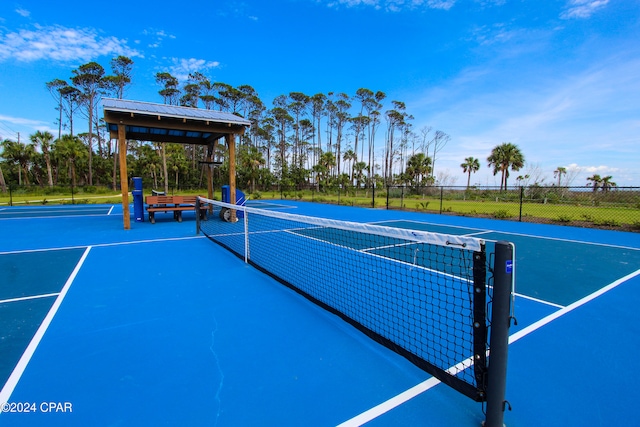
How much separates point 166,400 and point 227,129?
33.9ft

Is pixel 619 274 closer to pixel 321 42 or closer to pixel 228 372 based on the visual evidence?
pixel 228 372

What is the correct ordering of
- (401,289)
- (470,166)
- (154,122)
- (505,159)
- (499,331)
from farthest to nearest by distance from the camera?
(470,166) < (505,159) < (154,122) < (401,289) < (499,331)

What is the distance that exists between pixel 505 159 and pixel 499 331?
140 feet

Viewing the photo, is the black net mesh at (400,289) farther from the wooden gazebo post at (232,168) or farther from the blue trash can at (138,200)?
the blue trash can at (138,200)

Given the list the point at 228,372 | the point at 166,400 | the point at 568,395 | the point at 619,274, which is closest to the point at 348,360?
the point at 228,372

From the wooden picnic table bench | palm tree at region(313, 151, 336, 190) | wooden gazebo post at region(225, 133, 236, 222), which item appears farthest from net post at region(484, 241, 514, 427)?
palm tree at region(313, 151, 336, 190)

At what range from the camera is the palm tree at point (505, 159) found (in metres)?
36.9

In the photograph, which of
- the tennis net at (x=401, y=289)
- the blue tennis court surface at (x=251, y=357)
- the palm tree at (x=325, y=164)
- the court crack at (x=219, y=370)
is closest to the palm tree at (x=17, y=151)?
the palm tree at (x=325, y=164)

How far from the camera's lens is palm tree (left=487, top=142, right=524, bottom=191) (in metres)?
36.9

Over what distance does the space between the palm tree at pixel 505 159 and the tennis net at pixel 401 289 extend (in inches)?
1469

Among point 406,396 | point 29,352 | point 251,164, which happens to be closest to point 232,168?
point 29,352

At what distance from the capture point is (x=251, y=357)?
105 inches

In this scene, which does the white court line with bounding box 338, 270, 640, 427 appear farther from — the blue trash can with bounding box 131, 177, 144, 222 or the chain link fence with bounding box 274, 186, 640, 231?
the blue trash can with bounding box 131, 177, 144, 222

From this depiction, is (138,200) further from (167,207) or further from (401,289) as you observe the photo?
(401,289)
